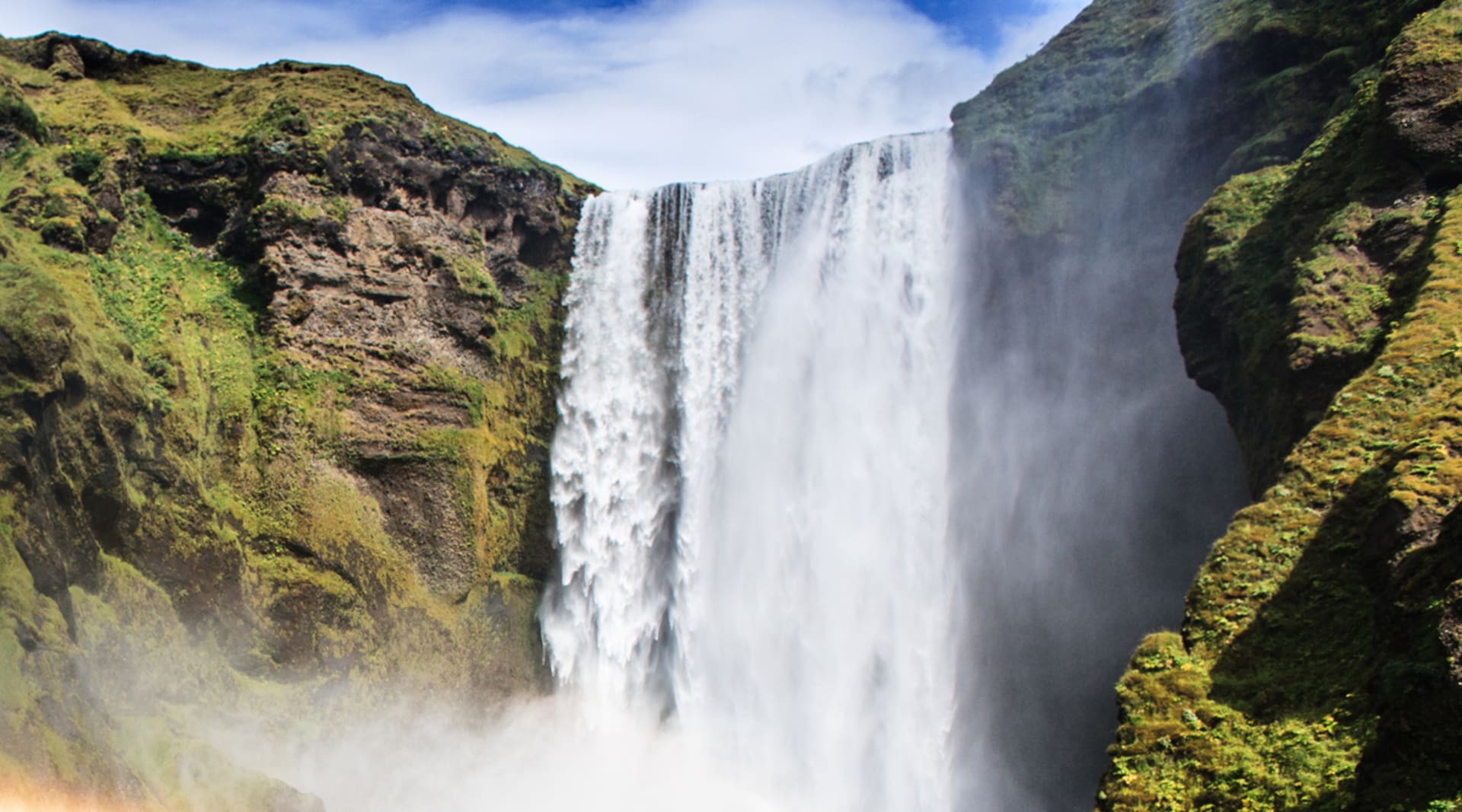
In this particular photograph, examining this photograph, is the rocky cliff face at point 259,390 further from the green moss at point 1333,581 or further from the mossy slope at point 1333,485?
the mossy slope at point 1333,485

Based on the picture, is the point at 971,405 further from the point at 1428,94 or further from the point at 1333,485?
the point at 1333,485

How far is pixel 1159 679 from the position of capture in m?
10.9

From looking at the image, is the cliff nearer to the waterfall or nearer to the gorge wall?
the gorge wall

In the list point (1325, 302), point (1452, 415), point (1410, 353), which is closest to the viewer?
point (1452, 415)

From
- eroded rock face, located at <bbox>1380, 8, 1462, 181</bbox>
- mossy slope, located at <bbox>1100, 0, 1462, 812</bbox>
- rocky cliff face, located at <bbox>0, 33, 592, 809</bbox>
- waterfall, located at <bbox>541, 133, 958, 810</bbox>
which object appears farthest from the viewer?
waterfall, located at <bbox>541, 133, 958, 810</bbox>

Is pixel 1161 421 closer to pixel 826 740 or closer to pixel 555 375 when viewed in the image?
pixel 826 740

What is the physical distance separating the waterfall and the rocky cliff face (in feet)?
5.28

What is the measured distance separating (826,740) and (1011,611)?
17.2 feet

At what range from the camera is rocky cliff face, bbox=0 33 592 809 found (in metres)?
14.9

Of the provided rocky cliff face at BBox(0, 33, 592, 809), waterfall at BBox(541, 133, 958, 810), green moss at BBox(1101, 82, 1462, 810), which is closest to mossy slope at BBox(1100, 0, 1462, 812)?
green moss at BBox(1101, 82, 1462, 810)

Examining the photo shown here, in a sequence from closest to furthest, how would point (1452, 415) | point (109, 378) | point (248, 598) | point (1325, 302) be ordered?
point (1452, 415) → point (1325, 302) → point (109, 378) → point (248, 598)

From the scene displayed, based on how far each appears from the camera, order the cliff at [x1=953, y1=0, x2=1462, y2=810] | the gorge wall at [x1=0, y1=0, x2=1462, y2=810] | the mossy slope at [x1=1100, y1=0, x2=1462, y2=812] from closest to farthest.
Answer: the mossy slope at [x1=1100, y1=0, x2=1462, y2=812] < the cliff at [x1=953, y1=0, x2=1462, y2=810] < the gorge wall at [x1=0, y1=0, x2=1462, y2=810]

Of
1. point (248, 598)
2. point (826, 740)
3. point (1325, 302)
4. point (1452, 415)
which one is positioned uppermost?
point (1325, 302)

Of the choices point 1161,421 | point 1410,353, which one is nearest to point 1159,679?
point 1410,353
